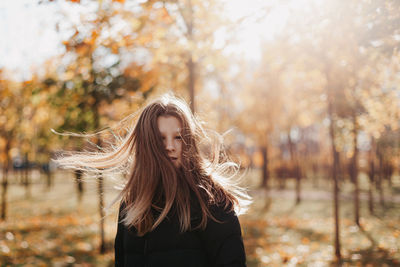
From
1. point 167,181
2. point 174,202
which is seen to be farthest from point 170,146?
point 174,202

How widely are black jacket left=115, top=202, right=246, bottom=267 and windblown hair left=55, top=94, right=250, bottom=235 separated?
47 mm

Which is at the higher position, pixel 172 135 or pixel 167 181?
pixel 172 135

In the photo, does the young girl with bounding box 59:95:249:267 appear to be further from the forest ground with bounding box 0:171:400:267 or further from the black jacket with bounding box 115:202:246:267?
the forest ground with bounding box 0:171:400:267

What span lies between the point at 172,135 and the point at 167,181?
0.93 feet

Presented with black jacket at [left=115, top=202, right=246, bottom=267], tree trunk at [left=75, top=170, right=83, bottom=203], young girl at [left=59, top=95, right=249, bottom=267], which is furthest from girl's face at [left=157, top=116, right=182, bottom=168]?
tree trunk at [left=75, top=170, right=83, bottom=203]

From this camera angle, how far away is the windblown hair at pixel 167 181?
187cm

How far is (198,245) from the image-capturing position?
182 centimetres

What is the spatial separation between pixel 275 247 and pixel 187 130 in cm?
683

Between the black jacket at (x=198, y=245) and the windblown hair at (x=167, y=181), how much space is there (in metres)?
0.05

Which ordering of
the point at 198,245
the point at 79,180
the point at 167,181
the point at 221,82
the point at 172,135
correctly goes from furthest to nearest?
the point at 221,82
the point at 79,180
the point at 172,135
the point at 167,181
the point at 198,245

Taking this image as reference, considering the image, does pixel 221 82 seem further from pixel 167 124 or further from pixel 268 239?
pixel 167 124

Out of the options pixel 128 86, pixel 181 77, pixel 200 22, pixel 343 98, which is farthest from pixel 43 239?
pixel 343 98

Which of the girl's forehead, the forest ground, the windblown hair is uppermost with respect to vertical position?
the girl's forehead

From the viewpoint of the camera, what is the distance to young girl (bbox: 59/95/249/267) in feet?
5.82
